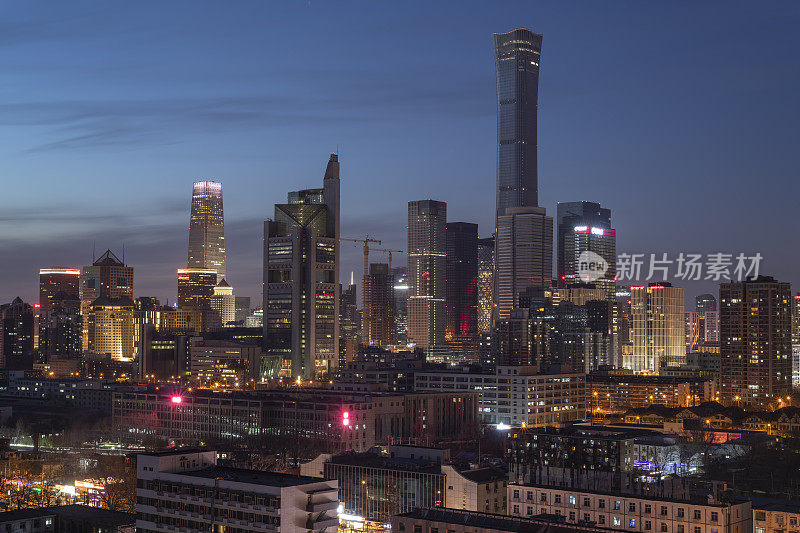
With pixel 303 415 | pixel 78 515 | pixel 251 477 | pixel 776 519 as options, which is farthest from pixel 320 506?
Answer: pixel 303 415

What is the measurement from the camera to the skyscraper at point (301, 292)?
7185 inches

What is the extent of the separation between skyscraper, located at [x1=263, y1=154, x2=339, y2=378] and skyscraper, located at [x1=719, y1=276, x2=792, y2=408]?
65.4m

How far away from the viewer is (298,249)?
7180 inches

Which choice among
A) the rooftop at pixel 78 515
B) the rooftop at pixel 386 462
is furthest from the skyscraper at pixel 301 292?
the rooftop at pixel 78 515

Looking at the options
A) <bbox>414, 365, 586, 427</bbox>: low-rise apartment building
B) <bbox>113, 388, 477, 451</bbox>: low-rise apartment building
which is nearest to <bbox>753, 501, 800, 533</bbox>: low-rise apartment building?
<bbox>113, 388, 477, 451</bbox>: low-rise apartment building

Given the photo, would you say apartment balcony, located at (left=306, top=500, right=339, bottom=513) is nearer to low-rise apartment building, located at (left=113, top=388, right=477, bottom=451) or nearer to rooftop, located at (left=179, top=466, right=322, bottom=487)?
rooftop, located at (left=179, top=466, right=322, bottom=487)

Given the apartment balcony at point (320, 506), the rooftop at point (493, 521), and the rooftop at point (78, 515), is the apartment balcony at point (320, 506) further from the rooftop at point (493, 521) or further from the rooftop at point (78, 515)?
the rooftop at point (78, 515)

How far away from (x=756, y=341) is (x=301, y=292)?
73.5 metres

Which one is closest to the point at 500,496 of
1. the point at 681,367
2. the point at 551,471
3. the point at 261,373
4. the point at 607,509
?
the point at 551,471

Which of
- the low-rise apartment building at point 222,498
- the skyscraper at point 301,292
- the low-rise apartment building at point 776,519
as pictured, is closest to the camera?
the low-rise apartment building at point 222,498

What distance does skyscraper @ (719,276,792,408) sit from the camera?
15162 cm

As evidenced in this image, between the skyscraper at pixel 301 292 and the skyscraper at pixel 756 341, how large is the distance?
65406 mm

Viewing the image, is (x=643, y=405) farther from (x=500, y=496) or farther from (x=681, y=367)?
(x=500, y=496)

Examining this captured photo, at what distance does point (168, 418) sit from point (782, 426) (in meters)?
72.0
